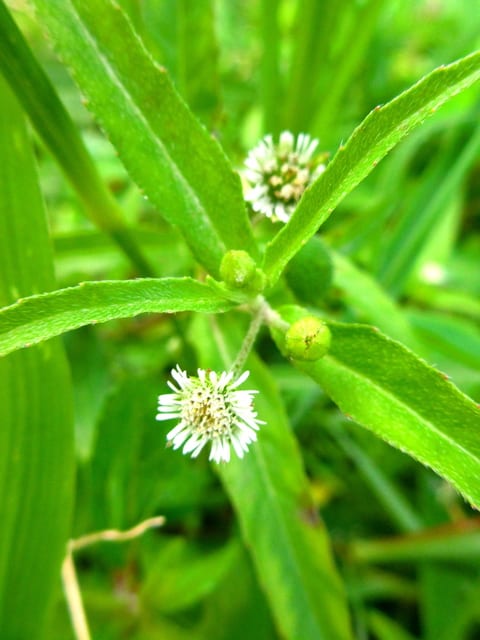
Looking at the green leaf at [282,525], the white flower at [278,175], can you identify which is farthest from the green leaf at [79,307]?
the green leaf at [282,525]

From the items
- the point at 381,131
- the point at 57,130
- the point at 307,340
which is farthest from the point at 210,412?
the point at 57,130

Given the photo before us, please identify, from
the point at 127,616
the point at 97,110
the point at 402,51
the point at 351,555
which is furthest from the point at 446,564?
the point at 402,51

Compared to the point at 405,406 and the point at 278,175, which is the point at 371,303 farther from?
the point at 405,406

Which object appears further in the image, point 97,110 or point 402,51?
point 402,51

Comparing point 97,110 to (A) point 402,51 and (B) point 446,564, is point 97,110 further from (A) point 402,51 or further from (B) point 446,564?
(A) point 402,51

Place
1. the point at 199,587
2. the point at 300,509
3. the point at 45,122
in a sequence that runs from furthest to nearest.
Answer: the point at 199,587
the point at 300,509
the point at 45,122

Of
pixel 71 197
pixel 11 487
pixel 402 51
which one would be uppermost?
pixel 402 51
